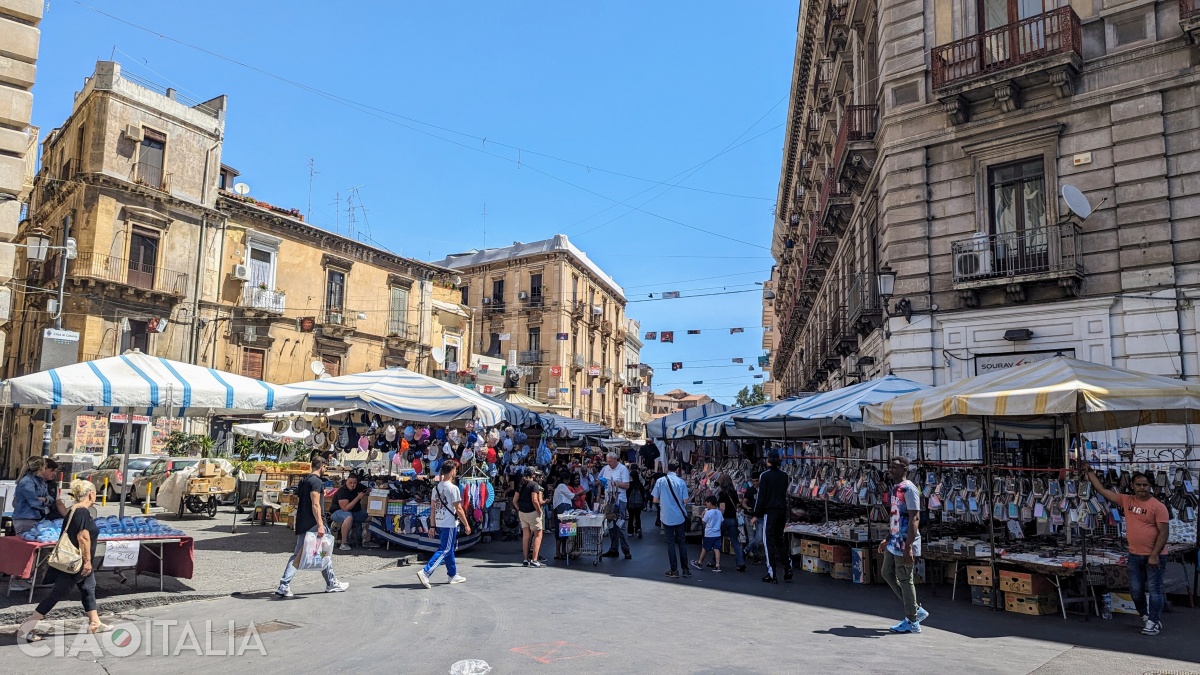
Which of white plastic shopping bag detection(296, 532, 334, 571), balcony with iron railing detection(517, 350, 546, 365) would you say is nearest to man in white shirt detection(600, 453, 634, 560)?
white plastic shopping bag detection(296, 532, 334, 571)

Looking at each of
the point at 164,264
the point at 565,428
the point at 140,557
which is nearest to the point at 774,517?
the point at 140,557

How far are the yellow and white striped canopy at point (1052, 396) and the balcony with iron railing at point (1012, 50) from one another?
25.7ft

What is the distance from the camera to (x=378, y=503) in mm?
13258

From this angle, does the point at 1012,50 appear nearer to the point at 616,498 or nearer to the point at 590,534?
the point at 616,498

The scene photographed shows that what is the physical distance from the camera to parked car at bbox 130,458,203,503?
20781mm

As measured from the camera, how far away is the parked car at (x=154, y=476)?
Result: 20781mm

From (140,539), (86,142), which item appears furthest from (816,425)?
(86,142)

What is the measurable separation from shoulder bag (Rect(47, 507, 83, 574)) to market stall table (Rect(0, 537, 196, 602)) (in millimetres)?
1353

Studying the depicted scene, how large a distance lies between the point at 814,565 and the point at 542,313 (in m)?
42.6

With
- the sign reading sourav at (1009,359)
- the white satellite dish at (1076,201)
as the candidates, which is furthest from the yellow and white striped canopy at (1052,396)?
the white satellite dish at (1076,201)

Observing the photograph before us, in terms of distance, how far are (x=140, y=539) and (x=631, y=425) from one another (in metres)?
66.0

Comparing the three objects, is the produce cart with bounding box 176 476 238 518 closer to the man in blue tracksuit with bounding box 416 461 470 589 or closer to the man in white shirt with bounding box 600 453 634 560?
the man in white shirt with bounding box 600 453 634 560

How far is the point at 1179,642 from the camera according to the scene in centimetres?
765

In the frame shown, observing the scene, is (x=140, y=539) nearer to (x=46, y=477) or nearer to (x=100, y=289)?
(x=46, y=477)
